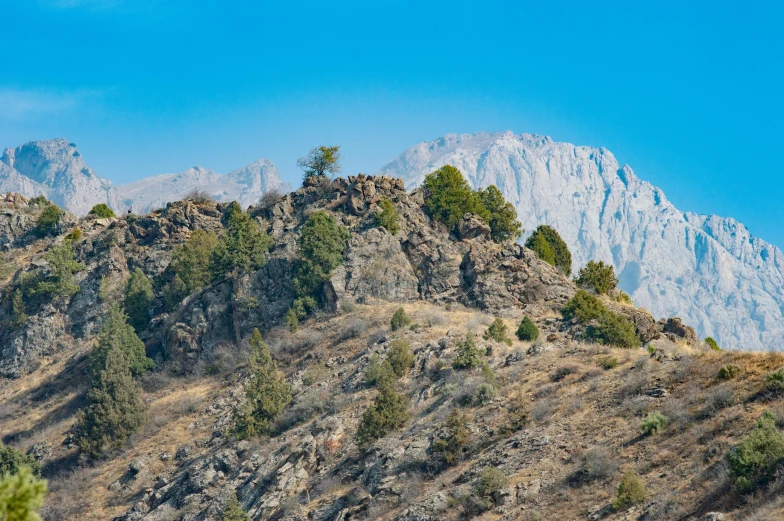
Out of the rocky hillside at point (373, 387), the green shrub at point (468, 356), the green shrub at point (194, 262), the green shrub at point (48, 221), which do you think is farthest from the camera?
the green shrub at point (48, 221)

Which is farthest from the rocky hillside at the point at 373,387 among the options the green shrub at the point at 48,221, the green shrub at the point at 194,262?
the green shrub at the point at 194,262

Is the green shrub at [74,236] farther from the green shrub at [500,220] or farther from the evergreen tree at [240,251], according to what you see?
the green shrub at [500,220]

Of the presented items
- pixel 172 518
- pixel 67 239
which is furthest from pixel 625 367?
pixel 67 239

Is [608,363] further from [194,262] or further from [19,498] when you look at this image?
[194,262]

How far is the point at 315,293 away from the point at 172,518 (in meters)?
26.3

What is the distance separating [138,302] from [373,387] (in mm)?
34243

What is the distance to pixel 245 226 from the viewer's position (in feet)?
234

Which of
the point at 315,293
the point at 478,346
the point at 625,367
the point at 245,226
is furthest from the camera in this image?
the point at 245,226

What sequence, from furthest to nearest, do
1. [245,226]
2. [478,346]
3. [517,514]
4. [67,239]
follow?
1. [67,239]
2. [245,226]
3. [478,346]
4. [517,514]

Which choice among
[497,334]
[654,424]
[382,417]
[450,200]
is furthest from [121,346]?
[654,424]

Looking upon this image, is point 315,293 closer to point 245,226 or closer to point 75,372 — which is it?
point 245,226

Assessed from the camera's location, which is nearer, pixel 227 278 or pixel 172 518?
pixel 172 518

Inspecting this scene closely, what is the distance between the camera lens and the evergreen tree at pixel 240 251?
68.9m

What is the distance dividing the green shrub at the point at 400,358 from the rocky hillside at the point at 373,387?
0.21m
